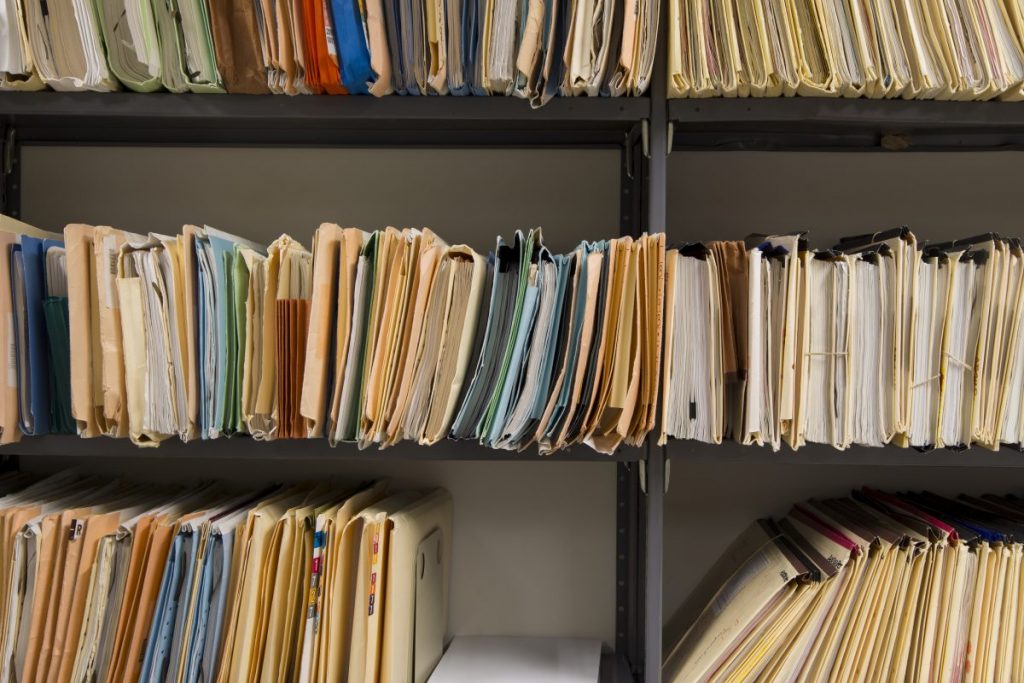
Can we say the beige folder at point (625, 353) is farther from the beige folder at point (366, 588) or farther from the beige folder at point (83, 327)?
the beige folder at point (83, 327)

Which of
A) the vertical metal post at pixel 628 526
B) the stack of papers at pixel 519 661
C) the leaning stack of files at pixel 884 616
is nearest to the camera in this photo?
the leaning stack of files at pixel 884 616

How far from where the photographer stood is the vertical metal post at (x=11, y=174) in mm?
1366

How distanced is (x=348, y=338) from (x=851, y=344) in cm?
71

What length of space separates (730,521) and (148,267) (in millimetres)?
1129

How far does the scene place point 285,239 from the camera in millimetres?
991

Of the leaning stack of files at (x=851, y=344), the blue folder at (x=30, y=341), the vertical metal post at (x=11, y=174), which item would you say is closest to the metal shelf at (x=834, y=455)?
the leaning stack of files at (x=851, y=344)

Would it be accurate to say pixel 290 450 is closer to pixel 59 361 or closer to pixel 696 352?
pixel 59 361

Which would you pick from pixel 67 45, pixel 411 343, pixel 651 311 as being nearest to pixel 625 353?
pixel 651 311

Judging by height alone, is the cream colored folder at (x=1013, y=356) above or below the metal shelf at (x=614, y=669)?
above

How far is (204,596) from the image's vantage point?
997 mm

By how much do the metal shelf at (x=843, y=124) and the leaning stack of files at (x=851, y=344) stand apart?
18 centimetres

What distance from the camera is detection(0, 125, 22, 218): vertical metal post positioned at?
53.8 inches

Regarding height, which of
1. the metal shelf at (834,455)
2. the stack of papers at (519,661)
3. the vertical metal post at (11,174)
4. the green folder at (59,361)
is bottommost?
the stack of papers at (519,661)

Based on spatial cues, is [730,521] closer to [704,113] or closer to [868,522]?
[868,522]
